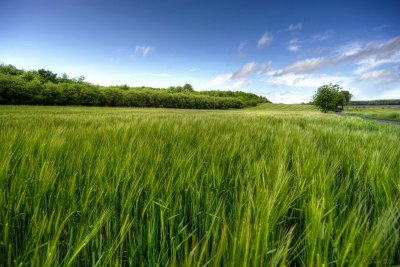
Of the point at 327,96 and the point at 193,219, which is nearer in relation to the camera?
the point at 193,219

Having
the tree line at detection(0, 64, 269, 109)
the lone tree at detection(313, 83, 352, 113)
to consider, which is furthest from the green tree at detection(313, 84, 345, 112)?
the tree line at detection(0, 64, 269, 109)

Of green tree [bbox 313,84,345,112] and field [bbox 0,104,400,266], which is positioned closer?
field [bbox 0,104,400,266]

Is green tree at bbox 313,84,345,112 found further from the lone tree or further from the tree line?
the tree line

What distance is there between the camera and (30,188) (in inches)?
35.5

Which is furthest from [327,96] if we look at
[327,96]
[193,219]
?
[193,219]

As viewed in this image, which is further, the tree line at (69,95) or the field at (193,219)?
the tree line at (69,95)

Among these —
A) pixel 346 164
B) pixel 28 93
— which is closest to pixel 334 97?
pixel 346 164

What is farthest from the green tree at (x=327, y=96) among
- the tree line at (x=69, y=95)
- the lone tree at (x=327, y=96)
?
the tree line at (x=69, y=95)

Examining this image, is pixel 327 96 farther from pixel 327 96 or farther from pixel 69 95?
pixel 69 95

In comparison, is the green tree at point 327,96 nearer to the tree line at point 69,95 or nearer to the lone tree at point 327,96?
the lone tree at point 327,96

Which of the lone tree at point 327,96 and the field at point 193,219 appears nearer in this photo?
the field at point 193,219

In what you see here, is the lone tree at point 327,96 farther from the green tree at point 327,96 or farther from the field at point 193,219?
the field at point 193,219

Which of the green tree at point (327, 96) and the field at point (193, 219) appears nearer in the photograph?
the field at point (193, 219)

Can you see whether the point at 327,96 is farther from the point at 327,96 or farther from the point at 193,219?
the point at 193,219
